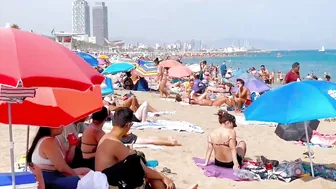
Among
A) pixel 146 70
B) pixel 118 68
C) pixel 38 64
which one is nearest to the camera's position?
pixel 38 64

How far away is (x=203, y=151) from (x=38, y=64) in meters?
4.77

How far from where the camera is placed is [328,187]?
5.27m

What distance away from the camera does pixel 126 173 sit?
4.14m

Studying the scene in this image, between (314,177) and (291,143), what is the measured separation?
8.97 ft

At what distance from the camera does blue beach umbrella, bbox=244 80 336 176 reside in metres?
5.27

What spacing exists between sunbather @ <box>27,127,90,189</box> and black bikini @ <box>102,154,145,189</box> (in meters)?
0.30

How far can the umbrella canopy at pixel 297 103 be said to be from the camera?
17.3 feet

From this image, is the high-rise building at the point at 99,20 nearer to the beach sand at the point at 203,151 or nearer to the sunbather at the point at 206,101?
the sunbather at the point at 206,101

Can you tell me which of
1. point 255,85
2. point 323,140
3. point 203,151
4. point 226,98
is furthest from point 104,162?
point 255,85

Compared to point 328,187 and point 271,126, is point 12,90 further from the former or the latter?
point 271,126

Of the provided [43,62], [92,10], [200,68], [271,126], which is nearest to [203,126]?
[271,126]

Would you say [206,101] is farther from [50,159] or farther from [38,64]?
[38,64]

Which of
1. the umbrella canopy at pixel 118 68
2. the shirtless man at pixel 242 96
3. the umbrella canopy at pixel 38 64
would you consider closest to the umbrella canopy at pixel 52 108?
the umbrella canopy at pixel 38 64

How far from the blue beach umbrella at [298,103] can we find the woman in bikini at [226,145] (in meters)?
0.45
